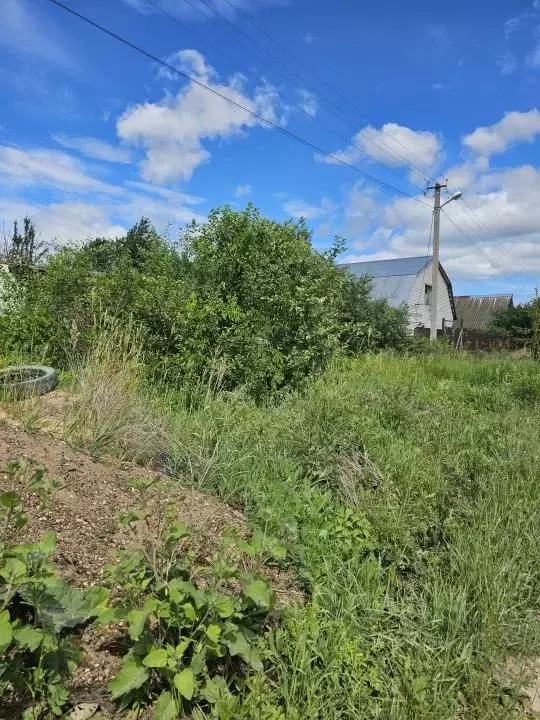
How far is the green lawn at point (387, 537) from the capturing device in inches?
82.6

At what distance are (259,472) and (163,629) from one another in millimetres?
1899

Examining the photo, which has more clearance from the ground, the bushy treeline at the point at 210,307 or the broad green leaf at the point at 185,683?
the bushy treeline at the point at 210,307

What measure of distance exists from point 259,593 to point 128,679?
1.67 ft

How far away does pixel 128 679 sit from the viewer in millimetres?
1705

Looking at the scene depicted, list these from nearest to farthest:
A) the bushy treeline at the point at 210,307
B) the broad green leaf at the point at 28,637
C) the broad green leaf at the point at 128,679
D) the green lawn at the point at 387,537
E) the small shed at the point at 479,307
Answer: the broad green leaf at the point at 28,637 → the broad green leaf at the point at 128,679 → the green lawn at the point at 387,537 → the bushy treeline at the point at 210,307 → the small shed at the point at 479,307

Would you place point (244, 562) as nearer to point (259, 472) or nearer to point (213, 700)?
point (213, 700)

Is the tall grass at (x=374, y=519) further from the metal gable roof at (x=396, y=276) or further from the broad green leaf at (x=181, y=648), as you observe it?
the metal gable roof at (x=396, y=276)

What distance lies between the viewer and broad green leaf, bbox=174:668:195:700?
165 centimetres

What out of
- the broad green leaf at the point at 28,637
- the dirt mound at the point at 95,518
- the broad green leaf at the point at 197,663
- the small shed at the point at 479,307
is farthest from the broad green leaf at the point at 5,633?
the small shed at the point at 479,307

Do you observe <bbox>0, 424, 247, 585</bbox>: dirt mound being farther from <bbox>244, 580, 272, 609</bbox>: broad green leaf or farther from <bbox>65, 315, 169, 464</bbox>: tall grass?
Result: <bbox>244, 580, 272, 609</bbox>: broad green leaf

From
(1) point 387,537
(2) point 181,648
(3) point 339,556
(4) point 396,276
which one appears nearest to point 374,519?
(1) point 387,537

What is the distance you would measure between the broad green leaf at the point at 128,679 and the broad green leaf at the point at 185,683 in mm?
114

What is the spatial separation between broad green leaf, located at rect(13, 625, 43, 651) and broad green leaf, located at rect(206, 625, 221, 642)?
528 millimetres

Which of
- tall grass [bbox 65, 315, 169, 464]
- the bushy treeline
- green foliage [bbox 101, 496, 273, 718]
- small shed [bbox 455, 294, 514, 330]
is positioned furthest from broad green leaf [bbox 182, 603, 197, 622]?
small shed [bbox 455, 294, 514, 330]
